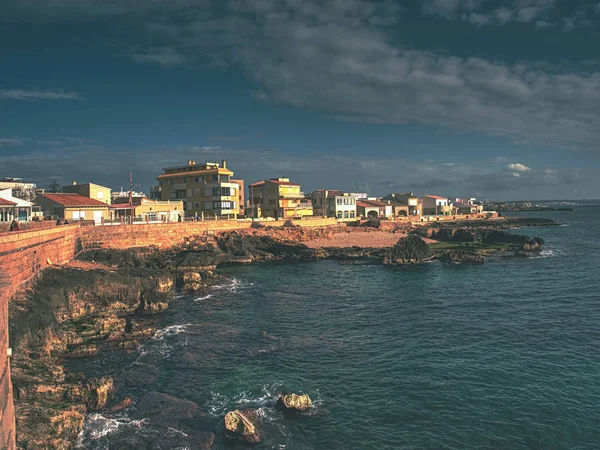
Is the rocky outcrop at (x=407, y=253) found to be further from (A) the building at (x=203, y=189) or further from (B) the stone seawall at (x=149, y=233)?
(A) the building at (x=203, y=189)

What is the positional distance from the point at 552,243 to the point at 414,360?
78.0 m

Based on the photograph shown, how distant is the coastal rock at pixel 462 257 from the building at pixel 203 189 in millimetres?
42046

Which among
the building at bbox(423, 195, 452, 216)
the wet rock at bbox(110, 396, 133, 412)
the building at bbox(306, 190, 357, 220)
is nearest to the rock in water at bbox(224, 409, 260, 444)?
the wet rock at bbox(110, 396, 133, 412)

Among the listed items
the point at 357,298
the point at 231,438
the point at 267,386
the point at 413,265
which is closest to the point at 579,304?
the point at 357,298

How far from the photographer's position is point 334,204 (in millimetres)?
112000

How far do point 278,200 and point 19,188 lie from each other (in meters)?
51.7

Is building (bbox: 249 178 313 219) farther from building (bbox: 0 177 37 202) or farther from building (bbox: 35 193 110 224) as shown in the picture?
building (bbox: 0 177 37 202)

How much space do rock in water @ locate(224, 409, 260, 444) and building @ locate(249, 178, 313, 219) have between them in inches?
3086

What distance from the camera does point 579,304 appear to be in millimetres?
39281

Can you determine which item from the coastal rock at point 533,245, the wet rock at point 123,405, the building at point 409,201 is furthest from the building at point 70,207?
the building at point 409,201

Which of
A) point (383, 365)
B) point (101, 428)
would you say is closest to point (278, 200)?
point (383, 365)

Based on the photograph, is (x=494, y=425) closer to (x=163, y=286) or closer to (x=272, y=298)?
(x=272, y=298)

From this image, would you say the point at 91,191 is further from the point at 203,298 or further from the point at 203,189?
the point at 203,298

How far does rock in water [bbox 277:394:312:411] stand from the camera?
66.1 ft
